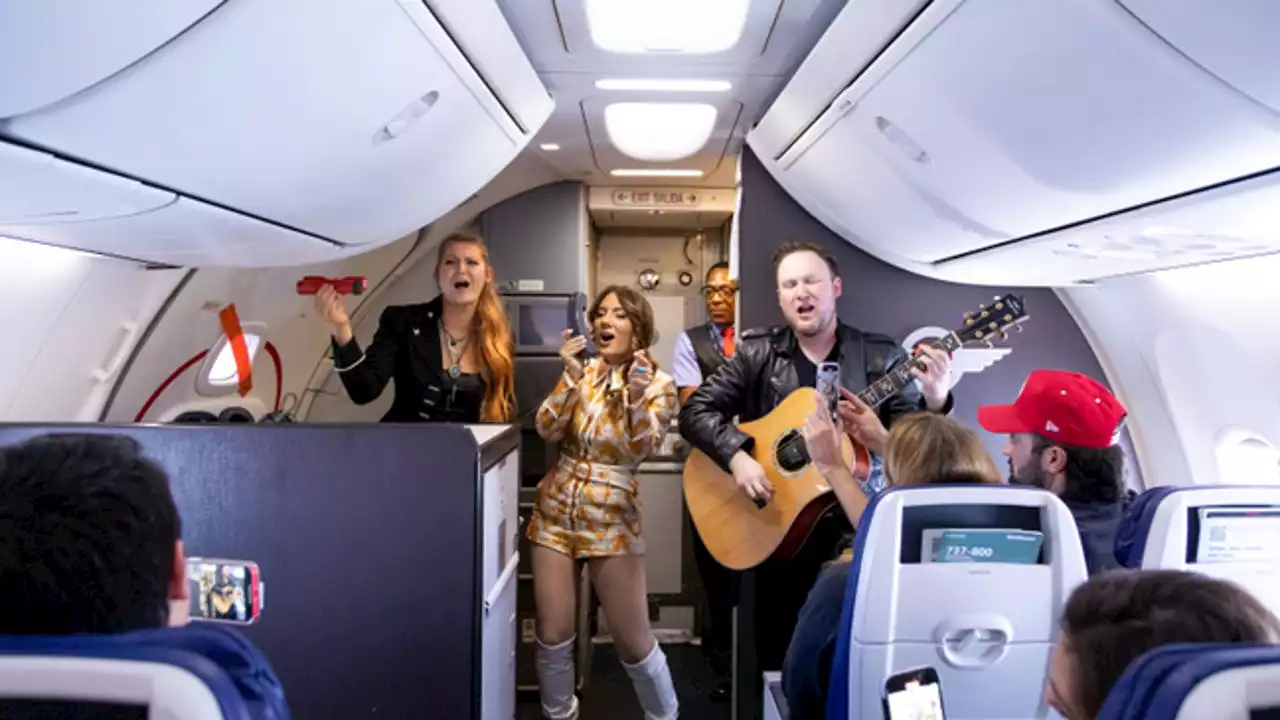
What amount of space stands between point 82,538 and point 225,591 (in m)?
0.96

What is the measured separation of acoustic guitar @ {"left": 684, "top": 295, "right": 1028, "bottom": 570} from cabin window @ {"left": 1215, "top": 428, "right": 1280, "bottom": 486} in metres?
1.05

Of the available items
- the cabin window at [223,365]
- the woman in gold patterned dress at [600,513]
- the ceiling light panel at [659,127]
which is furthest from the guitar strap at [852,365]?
the cabin window at [223,365]

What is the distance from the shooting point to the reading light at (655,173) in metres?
5.07

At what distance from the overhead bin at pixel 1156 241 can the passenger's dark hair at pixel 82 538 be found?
221 cm

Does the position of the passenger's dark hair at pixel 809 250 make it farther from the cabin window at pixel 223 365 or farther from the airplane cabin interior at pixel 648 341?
the cabin window at pixel 223 365

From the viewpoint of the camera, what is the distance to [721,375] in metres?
3.41

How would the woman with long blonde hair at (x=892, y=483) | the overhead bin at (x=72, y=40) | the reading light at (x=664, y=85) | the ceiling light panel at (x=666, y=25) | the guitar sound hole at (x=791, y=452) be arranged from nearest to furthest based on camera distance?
the overhead bin at (x=72, y=40)
the woman with long blonde hair at (x=892, y=483)
the ceiling light panel at (x=666, y=25)
the guitar sound hole at (x=791, y=452)
the reading light at (x=664, y=85)

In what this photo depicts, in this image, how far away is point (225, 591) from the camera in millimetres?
1919

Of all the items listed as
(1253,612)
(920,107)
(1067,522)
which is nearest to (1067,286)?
(920,107)

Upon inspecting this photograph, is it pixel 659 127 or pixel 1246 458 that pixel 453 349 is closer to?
pixel 659 127

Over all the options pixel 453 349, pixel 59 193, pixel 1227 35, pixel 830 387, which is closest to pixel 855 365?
pixel 830 387

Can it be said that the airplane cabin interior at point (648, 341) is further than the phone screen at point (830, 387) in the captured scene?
No

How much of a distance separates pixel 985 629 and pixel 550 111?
99.2 inches

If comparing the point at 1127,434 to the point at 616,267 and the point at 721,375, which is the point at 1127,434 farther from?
the point at 616,267
